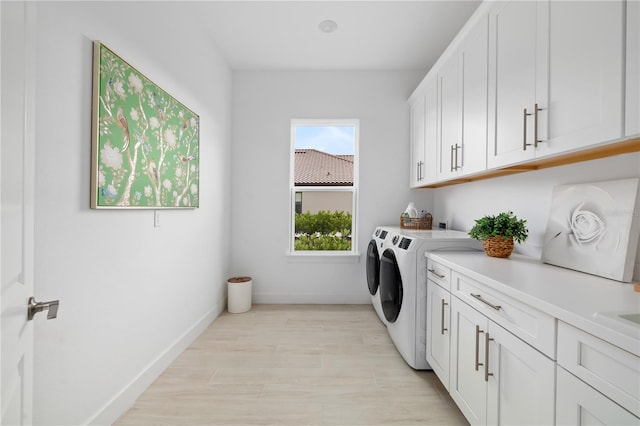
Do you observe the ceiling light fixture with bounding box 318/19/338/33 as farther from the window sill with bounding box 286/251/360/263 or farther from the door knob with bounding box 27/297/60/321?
the door knob with bounding box 27/297/60/321

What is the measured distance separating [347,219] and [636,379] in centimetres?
293

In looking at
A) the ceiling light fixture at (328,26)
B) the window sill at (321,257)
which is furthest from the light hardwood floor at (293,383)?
the ceiling light fixture at (328,26)

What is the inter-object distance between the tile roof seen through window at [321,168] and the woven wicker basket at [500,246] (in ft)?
6.46

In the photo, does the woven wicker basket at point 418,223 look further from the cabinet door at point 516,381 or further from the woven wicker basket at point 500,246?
the cabinet door at point 516,381

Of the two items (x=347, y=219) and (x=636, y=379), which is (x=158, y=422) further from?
(x=347, y=219)

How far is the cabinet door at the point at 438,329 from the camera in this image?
1703 millimetres

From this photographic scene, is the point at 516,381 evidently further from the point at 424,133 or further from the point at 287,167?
the point at 287,167

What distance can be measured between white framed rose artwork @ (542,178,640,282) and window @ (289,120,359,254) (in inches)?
83.2

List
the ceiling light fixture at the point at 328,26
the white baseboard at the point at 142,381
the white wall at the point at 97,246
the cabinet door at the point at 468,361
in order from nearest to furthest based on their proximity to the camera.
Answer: the white wall at the point at 97,246, the cabinet door at the point at 468,361, the white baseboard at the point at 142,381, the ceiling light fixture at the point at 328,26

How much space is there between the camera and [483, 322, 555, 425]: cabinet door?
960 millimetres

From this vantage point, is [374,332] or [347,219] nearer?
[374,332]

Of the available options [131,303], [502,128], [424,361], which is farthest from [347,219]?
[131,303]

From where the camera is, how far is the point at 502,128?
161 cm

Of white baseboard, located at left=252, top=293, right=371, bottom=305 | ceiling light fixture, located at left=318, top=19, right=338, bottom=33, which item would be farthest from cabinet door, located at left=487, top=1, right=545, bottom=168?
white baseboard, located at left=252, top=293, right=371, bottom=305
